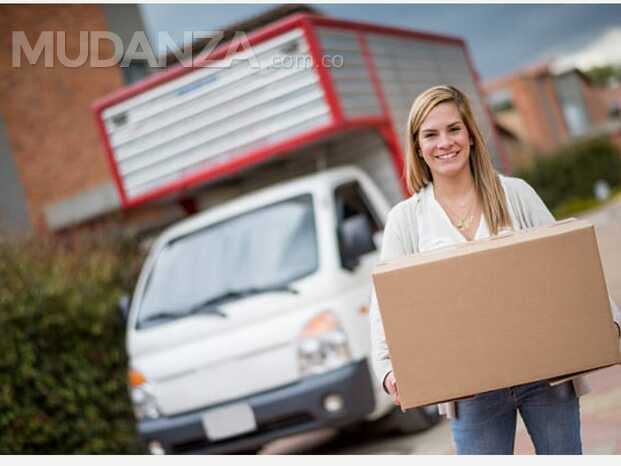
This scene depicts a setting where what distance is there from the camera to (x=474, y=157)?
2.70m

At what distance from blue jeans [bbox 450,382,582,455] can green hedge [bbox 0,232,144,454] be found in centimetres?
Answer: 374

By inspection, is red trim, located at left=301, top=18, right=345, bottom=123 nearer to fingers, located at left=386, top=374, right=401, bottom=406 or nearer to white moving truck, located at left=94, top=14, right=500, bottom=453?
white moving truck, located at left=94, top=14, right=500, bottom=453

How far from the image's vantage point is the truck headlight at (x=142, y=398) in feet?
17.8

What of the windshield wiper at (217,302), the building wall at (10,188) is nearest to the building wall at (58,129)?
the building wall at (10,188)

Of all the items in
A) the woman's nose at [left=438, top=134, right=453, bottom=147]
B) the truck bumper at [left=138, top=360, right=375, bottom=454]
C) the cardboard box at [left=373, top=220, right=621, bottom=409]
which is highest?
the woman's nose at [left=438, top=134, right=453, bottom=147]

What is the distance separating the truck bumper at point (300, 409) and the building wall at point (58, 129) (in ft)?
28.0

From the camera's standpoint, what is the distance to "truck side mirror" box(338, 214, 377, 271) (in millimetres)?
5059

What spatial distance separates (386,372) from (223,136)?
148 inches

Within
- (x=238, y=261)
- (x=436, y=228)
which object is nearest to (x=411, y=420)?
(x=238, y=261)

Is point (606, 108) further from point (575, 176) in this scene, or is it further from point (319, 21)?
point (575, 176)

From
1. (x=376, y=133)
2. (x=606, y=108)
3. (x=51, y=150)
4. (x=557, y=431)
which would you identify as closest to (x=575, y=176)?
(x=51, y=150)

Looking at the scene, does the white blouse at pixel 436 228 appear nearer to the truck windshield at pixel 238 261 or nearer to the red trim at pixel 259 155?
the truck windshield at pixel 238 261

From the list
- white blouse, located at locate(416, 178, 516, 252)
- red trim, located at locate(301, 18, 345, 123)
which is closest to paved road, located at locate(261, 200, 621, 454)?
white blouse, located at locate(416, 178, 516, 252)

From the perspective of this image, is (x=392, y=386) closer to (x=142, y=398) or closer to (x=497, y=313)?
(x=497, y=313)
